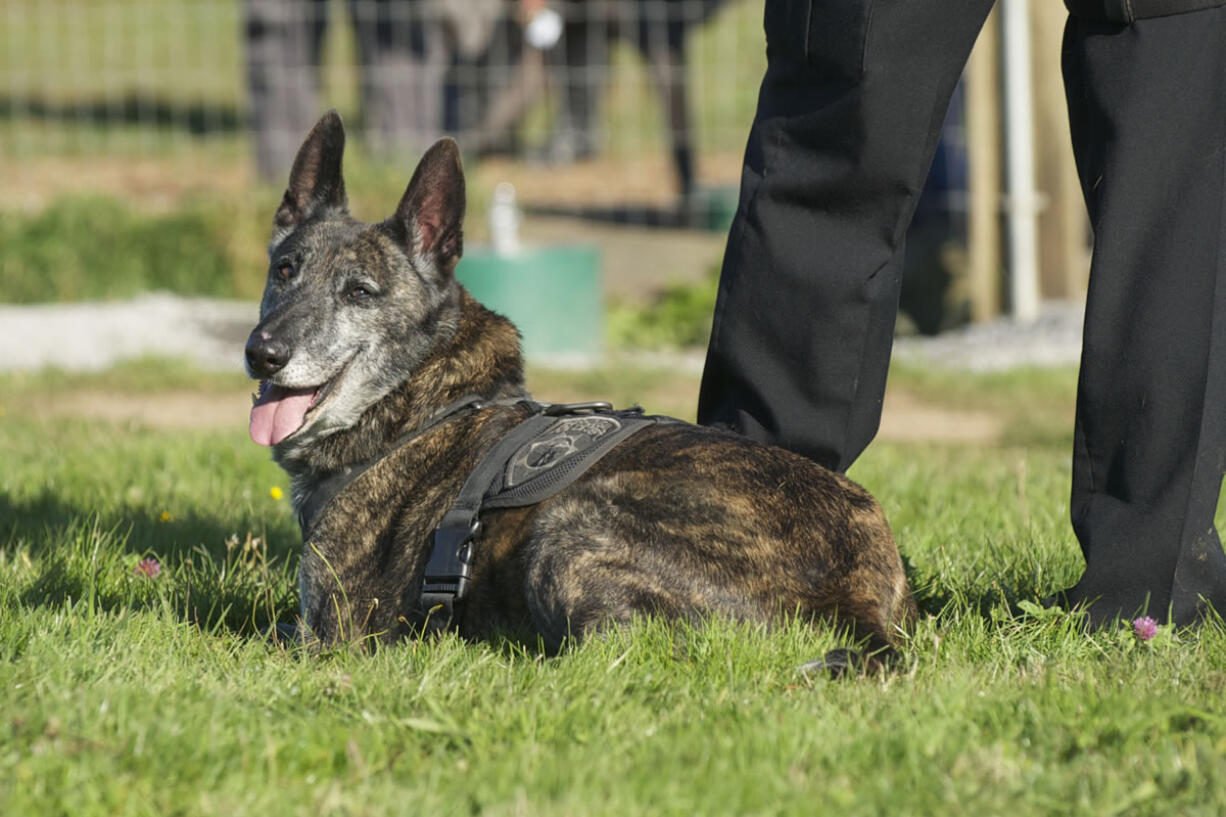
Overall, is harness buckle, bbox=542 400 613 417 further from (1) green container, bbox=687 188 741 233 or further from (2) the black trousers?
(1) green container, bbox=687 188 741 233

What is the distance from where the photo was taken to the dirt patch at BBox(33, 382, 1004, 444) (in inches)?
276

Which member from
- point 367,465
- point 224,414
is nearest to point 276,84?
point 224,414

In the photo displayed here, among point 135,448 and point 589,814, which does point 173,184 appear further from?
point 589,814

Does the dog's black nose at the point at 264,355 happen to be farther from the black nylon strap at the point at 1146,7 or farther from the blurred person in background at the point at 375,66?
the blurred person in background at the point at 375,66

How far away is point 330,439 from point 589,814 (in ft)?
5.99

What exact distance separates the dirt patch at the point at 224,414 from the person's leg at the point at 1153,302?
11.9 ft

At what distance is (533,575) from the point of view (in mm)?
3209

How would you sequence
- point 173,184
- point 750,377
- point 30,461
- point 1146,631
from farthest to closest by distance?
point 173,184 → point 30,461 → point 750,377 → point 1146,631

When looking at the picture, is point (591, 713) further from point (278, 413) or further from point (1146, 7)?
point (1146, 7)

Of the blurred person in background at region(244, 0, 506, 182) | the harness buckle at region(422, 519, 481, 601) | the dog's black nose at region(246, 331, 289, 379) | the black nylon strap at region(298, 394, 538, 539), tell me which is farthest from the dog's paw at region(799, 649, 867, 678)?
the blurred person in background at region(244, 0, 506, 182)

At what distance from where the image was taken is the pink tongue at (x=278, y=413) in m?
3.78

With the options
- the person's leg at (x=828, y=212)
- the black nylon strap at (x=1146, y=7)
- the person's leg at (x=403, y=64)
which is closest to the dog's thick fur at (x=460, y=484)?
the person's leg at (x=828, y=212)

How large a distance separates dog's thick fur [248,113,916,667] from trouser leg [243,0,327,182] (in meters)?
7.31

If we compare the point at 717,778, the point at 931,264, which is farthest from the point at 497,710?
the point at 931,264
